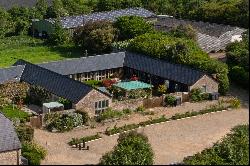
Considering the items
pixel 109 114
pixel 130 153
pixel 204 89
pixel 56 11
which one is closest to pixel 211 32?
pixel 204 89

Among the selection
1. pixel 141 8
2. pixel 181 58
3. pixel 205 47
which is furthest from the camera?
pixel 141 8

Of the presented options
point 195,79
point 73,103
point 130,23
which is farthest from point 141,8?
point 73,103

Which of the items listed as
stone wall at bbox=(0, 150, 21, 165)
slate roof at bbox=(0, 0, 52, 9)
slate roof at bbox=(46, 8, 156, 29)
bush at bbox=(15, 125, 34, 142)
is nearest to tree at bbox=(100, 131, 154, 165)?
stone wall at bbox=(0, 150, 21, 165)

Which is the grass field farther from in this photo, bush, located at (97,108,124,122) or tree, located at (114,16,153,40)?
bush, located at (97,108,124,122)

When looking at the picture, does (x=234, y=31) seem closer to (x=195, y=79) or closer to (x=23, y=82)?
(x=195, y=79)

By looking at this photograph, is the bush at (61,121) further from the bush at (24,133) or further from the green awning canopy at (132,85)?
the green awning canopy at (132,85)

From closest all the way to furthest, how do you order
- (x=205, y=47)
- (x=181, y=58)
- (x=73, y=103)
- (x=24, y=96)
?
(x=73, y=103)
(x=24, y=96)
(x=181, y=58)
(x=205, y=47)
